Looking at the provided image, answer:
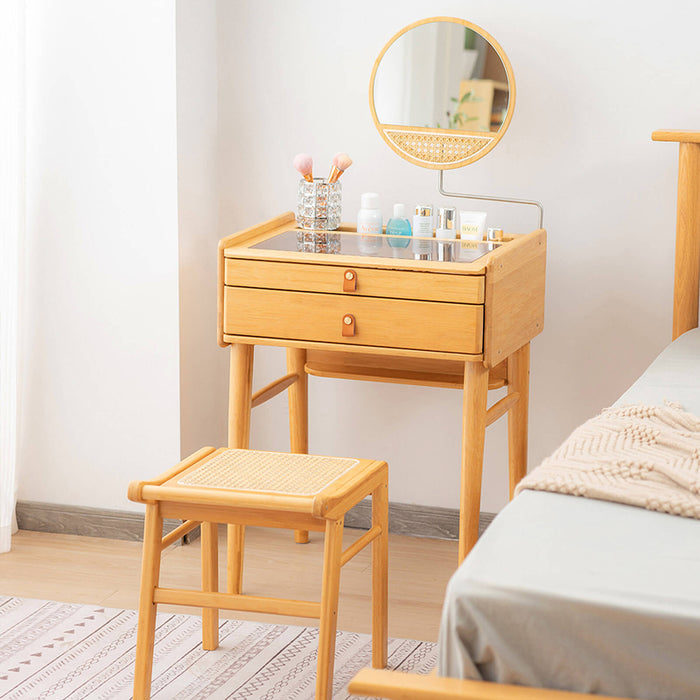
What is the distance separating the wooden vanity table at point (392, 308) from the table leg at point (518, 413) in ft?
0.22

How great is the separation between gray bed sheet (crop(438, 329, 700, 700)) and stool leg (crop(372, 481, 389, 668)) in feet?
2.65

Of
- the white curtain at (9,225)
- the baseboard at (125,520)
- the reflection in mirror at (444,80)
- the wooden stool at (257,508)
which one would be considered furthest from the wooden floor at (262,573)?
the reflection in mirror at (444,80)

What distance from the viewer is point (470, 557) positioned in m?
1.14

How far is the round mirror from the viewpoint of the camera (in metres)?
2.41

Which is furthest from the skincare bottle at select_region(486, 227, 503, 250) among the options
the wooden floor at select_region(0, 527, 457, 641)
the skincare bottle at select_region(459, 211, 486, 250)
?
the wooden floor at select_region(0, 527, 457, 641)

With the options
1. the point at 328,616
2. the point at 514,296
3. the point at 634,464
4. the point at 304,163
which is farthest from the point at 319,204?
the point at 634,464

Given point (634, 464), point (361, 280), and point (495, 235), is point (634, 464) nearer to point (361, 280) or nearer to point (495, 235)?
point (361, 280)

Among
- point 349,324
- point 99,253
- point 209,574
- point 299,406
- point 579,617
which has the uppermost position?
point 99,253

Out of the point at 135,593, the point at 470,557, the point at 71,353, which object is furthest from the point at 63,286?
the point at 470,557

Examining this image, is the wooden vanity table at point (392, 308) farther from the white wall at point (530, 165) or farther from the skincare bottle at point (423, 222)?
the white wall at point (530, 165)

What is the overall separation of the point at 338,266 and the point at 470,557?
1113 millimetres

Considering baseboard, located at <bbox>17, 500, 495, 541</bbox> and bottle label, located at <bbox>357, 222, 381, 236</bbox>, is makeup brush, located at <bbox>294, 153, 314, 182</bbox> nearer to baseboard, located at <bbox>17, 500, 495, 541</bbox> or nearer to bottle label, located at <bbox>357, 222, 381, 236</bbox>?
bottle label, located at <bbox>357, 222, 381, 236</bbox>

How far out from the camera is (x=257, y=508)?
5.62 ft

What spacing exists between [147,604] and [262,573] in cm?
76
